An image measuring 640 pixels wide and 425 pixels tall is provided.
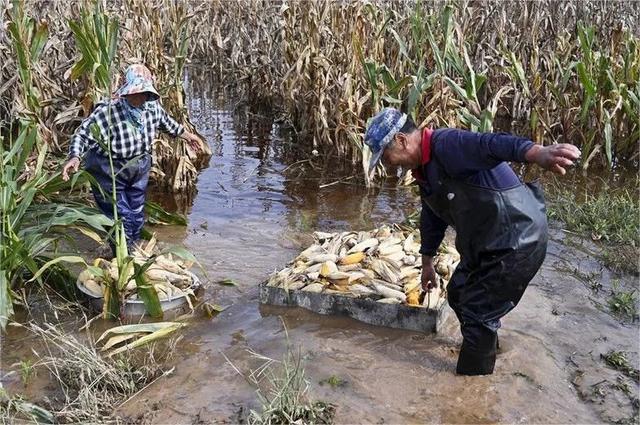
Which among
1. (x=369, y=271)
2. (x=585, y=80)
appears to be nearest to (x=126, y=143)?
(x=369, y=271)

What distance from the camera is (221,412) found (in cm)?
321

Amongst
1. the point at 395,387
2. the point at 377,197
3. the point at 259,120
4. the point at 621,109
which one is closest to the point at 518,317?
the point at 395,387

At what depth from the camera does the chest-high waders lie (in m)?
3.18

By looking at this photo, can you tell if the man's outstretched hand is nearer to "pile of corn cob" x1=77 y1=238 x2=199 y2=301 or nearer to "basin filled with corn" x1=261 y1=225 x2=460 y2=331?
"basin filled with corn" x1=261 y1=225 x2=460 y2=331

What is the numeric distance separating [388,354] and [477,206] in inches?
41.8

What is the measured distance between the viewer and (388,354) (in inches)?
148

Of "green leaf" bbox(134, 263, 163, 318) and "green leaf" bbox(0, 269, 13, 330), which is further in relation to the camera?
"green leaf" bbox(134, 263, 163, 318)

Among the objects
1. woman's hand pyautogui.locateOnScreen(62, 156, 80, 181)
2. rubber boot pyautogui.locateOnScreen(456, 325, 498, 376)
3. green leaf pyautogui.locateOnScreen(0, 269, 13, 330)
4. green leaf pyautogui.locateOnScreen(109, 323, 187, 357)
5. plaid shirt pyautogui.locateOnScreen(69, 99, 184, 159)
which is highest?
plaid shirt pyautogui.locateOnScreen(69, 99, 184, 159)

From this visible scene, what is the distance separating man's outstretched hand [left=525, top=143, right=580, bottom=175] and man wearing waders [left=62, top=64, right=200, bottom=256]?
108 inches

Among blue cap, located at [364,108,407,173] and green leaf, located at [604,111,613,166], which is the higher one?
blue cap, located at [364,108,407,173]

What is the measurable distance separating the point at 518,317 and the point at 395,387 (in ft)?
3.94

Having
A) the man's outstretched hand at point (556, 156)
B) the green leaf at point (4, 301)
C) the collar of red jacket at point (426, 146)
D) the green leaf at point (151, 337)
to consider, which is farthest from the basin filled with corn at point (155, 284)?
the man's outstretched hand at point (556, 156)

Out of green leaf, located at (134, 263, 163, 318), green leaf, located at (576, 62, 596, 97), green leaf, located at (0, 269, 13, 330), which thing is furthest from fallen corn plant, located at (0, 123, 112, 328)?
green leaf, located at (576, 62, 596, 97)

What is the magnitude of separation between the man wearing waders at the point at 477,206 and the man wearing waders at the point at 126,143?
211 cm
